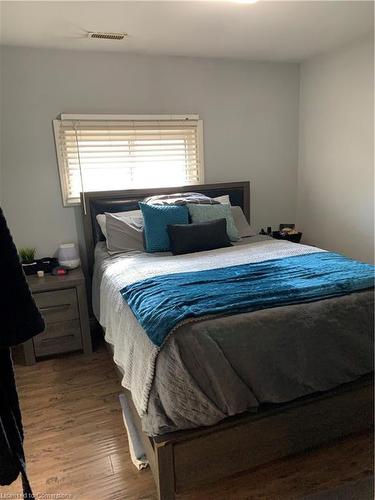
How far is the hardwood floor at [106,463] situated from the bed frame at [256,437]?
11cm

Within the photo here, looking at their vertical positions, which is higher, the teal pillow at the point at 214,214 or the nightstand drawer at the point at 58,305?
the teal pillow at the point at 214,214

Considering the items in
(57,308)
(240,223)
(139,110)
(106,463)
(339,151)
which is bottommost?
(106,463)

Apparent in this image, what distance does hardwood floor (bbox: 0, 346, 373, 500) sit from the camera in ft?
5.02

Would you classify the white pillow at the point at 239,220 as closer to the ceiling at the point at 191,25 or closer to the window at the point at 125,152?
the window at the point at 125,152

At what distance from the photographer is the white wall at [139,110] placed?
2799 mm

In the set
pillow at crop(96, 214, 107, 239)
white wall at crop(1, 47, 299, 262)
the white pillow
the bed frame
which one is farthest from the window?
the bed frame

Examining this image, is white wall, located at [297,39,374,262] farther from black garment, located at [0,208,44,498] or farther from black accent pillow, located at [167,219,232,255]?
black garment, located at [0,208,44,498]

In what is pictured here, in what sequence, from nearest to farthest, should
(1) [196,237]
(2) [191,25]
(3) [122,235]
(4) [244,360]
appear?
(4) [244,360] → (2) [191,25] → (1) [196,237] → (3) [122,235]

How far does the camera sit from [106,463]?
67.1 inches

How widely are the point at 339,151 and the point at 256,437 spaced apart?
2746 millimetres

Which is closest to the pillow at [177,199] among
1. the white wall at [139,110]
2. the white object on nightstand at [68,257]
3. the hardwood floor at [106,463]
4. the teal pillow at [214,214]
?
the teal pillow at [214,214]

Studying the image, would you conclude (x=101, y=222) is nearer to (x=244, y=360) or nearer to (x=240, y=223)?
(x=240, y=223)

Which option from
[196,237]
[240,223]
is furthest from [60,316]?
[240,223]

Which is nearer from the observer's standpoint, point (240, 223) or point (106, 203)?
point (106, 203)
